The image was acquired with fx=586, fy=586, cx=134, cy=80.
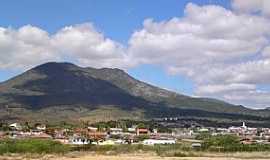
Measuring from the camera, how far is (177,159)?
9712cm

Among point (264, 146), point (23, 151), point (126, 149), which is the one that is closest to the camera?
point (23, 151)

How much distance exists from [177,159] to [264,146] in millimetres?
47075

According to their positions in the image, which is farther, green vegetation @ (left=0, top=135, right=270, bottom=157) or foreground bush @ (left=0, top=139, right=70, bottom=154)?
green vegetation @ (left=0, top=135, right=270, bottom=157)

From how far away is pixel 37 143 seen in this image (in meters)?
121

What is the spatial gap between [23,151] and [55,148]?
22.9 ft

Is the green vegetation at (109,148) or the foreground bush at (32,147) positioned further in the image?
the green vegetation at (109,148)

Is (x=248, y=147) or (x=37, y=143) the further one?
(x=248, y=147)

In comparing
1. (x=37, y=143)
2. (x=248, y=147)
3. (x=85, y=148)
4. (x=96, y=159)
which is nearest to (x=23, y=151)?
(x=37, y=143)

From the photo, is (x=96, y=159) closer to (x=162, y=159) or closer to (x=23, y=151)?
(x=162, y=159)

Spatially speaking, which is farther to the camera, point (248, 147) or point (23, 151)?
point (248, 147)

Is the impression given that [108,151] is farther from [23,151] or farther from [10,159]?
[10,159]

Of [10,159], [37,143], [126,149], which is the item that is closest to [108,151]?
[126,149]

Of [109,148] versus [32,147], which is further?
[109,148]

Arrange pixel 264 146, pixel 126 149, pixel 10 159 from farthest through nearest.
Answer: pixel 264 146 → pixel 126 149 → pixel 10 159
